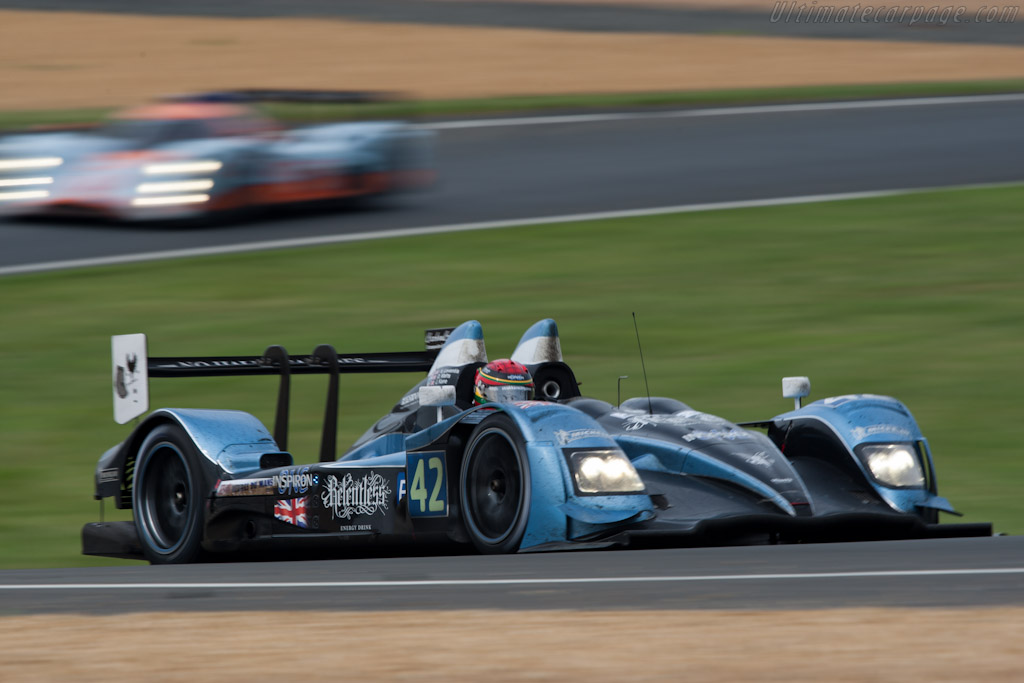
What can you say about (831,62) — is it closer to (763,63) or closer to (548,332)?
(763,63)

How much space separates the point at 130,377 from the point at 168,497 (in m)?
0.60

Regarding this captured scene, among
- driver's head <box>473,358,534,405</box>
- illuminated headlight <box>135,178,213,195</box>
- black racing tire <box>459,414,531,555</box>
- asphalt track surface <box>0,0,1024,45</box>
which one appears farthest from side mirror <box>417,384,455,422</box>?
asphalt track surface <box>0,0,1024,45</box>

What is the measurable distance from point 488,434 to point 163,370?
2.12 m

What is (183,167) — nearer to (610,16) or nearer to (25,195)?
(25,195)

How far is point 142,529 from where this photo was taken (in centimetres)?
786

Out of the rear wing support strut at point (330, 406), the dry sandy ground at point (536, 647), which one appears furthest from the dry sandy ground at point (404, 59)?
the dry sandy ground at point (536, 647)

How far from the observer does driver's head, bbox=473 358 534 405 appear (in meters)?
7.27

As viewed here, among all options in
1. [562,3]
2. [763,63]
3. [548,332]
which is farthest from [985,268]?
→ [562,3]

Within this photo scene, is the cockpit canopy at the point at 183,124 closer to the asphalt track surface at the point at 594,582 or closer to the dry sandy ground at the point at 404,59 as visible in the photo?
the dry sandy ground at the point at 404,59

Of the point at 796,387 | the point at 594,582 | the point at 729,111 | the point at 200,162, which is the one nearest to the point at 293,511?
the point at 594,582

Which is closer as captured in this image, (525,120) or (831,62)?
(525,120)

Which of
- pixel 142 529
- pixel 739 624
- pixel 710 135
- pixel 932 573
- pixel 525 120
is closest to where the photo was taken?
pixel 739 624

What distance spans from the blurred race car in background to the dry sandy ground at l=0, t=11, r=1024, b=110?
8141mm

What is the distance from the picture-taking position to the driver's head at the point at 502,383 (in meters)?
7.27
